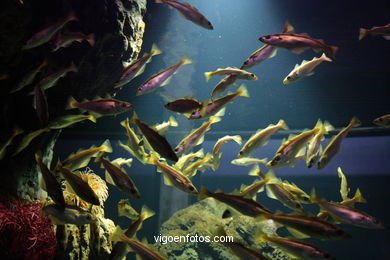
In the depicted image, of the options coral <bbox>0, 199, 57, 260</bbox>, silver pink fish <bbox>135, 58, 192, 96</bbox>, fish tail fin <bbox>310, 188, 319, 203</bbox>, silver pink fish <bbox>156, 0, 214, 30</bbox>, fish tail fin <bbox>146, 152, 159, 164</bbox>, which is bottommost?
coral <bbox>0, 199, 57, 260</bbox>

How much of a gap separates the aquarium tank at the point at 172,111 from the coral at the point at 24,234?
0.01m

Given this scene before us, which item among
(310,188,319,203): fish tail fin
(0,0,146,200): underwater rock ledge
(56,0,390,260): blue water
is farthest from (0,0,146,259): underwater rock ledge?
(310,188,319,203): fish tail fin

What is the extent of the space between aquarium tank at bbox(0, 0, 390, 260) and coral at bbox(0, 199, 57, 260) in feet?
0.04

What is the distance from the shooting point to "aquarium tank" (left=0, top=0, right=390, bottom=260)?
269 cm

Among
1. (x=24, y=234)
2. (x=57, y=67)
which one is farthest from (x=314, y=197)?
(x=57, y=67)

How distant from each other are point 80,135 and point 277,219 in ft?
48.8

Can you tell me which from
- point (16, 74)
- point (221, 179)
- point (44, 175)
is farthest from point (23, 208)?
point (221, 179)

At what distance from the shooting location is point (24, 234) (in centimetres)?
326

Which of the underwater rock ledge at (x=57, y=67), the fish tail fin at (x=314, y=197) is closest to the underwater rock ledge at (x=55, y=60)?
the underwater rock ledge at (x=57, y=67)

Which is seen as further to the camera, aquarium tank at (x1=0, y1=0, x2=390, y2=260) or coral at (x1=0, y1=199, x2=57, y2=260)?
coral at (x1=0, y1=199, x2=57, y2=260)

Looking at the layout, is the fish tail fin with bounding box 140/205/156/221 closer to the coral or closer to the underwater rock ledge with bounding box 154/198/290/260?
the coral

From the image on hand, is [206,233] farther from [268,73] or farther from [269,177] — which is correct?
[268,73]

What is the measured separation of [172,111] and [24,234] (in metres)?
2.31

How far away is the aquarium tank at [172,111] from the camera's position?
2.69m
